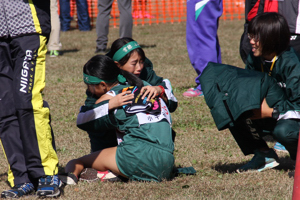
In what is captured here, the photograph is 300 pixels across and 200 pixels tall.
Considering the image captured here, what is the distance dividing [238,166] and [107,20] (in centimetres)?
646

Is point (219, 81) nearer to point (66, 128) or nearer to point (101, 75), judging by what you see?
point (101, 75)

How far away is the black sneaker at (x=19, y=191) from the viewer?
336 cm

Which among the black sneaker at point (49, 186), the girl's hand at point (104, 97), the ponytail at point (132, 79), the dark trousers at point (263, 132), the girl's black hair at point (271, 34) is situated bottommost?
the black sneaker at point (49, 186)

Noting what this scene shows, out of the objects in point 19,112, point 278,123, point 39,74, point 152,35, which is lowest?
point 152,35

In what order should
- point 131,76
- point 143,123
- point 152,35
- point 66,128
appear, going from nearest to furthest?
point 143,123 < point 131,76 < point 66,128 < point 152,35

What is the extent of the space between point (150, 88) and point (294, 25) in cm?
163

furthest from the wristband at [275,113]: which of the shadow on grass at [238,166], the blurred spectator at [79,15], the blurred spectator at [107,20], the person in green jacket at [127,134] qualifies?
the blurred spectator at [79,15]

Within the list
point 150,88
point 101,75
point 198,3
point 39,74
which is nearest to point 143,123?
point 150,88

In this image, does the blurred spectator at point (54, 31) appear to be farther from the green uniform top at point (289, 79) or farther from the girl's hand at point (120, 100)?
the green uniform top at point (289, 79)

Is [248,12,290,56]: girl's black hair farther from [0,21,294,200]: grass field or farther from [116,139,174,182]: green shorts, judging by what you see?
[116,139,174,182]: green shorts

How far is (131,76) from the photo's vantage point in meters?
3.91

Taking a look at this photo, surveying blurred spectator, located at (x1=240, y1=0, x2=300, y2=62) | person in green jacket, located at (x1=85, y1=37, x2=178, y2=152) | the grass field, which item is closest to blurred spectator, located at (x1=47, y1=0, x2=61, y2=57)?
the grass field

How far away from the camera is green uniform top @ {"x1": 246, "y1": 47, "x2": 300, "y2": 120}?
358 cm

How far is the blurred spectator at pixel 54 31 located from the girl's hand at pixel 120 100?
6.54 m
